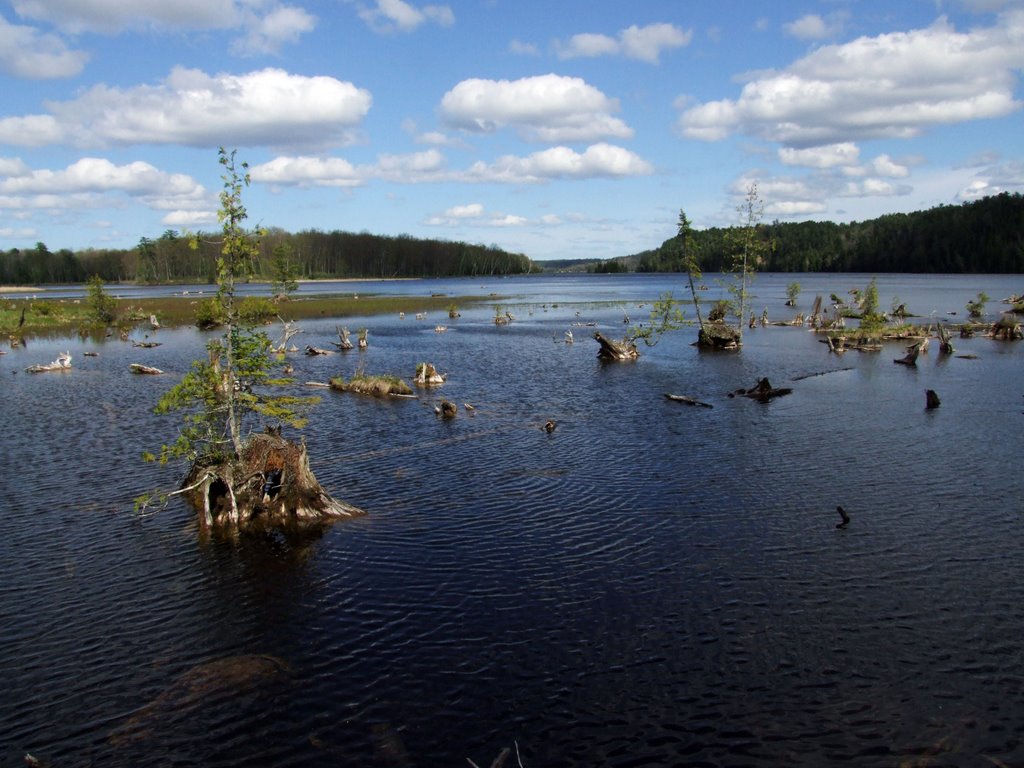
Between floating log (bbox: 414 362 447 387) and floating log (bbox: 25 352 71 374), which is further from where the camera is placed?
floating log (bbox: 25 352 71 374)

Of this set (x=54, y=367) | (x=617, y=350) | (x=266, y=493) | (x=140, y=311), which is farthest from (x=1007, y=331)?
(x=140, y=311)

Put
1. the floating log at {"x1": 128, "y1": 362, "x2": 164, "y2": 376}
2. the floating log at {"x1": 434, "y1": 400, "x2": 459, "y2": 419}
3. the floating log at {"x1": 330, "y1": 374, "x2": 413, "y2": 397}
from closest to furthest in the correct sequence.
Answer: the floating log at {"x1": 434, "y1": 400, "x2": 459, "y2": 419}
the floating log at {"x1": 330, "y1": 374, "x2": 413, "y2": 397}
the floating log at {"x1": 128, "y1": 362, "x2": 164, "y2": 376}

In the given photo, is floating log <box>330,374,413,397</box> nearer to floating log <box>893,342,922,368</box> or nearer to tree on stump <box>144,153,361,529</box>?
tree on stump <box>144,153,361,529</box>

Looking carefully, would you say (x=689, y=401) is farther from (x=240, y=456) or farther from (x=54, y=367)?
(x=54, y=367)

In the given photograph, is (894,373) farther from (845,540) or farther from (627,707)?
(627,707)

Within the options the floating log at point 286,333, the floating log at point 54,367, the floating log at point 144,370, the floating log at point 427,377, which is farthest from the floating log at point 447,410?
the floating log at point 54,367

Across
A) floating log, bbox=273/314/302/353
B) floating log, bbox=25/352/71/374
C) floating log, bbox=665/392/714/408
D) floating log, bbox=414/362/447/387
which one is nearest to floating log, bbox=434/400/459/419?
floating log, bbox=273/314/302/353

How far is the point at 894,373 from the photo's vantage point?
175ft

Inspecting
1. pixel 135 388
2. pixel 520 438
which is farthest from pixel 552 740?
pixel 135 388

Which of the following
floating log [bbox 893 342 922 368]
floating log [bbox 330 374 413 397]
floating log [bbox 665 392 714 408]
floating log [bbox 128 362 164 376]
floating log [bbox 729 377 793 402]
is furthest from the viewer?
floating log [bbox 893 342 922 368]

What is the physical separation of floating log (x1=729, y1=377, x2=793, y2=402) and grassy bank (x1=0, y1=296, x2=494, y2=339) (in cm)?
5077

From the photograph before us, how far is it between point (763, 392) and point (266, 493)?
101 feet

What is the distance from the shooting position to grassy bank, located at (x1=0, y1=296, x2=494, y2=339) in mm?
91938

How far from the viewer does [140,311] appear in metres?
110
